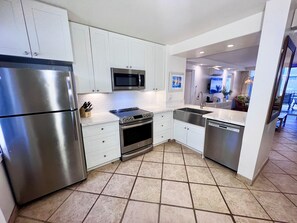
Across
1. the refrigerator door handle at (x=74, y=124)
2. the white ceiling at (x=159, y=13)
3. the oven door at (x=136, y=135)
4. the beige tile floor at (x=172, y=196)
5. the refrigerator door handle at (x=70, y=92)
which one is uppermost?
the white ceiling at (x=159, y=13)

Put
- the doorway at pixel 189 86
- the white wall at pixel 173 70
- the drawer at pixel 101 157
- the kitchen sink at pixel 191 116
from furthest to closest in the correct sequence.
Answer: the doorway at pixel 189 86
the white wall at pixel 173 70
the kitchen sink at pixel 191 116
the drawer at pixel 101 157

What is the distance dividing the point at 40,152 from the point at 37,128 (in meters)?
0.33

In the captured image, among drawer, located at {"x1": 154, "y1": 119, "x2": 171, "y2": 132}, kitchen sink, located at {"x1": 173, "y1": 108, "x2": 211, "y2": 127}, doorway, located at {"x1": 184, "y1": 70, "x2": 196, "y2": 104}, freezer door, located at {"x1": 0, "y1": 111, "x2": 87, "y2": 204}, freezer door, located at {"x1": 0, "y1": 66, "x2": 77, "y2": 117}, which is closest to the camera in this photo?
freezer door, located at {"x1": 0, "y1": 66, "x2": 77, "y2": 117}

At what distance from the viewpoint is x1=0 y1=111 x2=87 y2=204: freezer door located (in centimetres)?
147

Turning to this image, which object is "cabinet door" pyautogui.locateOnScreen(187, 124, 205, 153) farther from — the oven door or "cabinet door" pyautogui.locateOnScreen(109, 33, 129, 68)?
"cabinet door" pyautogui.locateOnScreen(109, 33, 129, 68)

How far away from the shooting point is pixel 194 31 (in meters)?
2.41

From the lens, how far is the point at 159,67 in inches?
128

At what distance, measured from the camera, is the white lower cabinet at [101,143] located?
219 cm

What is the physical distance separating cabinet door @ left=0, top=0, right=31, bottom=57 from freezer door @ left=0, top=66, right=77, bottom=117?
1.29 ft

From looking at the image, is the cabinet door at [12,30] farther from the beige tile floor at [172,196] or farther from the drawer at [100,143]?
the beige tile floor at [172,196]

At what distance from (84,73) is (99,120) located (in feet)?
3.00

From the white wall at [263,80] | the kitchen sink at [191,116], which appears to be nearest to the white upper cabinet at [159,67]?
the kitchen sink at [191,116]

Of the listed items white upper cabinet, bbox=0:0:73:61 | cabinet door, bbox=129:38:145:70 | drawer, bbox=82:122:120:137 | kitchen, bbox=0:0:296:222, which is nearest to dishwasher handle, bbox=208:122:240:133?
kitchen, bbox=0:0:296:222

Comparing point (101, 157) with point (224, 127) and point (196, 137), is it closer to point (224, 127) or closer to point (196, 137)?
point (196, 137)
